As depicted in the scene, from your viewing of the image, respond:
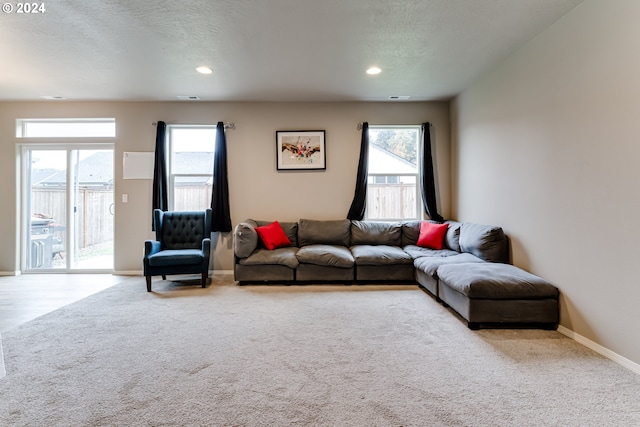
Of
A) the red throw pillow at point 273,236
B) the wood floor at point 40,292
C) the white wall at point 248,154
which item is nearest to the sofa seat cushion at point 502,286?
the white wall at point 248,154

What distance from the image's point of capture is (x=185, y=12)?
251 centimetres

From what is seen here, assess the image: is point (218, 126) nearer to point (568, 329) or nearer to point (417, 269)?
point (417, 269)

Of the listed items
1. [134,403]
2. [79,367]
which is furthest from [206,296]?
[134,403]

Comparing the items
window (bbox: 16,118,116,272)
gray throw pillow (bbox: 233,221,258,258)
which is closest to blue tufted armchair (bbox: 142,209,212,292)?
gray throw pillow (bbox: 233,221,258,258)

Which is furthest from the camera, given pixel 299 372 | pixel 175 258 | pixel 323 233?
Result: pixel 323 233

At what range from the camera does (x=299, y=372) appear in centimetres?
200

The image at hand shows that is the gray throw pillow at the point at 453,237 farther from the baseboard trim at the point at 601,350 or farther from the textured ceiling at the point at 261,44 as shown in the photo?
the textured ceiling at the point at 261,44

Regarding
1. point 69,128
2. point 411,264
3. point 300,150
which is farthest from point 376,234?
point 69,128

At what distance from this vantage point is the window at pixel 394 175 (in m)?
5.06

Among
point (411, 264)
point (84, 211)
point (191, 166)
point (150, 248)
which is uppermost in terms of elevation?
point (191, 166)

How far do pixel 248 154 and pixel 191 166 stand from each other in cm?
97

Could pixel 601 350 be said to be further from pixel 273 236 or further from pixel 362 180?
pixel 273 236

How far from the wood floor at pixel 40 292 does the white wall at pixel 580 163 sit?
4.89 meters

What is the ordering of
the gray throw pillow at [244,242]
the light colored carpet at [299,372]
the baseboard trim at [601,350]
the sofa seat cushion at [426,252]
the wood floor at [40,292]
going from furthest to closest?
→ the gray throw pillow at [244,242]
the sofa seat cushion at [426,252]
the wood floor at [40,292]
the baseboard trim at [601,350]
the light colored carpet at [299,372]
